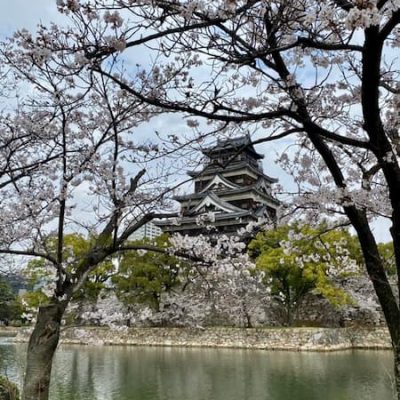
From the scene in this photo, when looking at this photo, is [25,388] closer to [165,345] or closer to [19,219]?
[19,219]

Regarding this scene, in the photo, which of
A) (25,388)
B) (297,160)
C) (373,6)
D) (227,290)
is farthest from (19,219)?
(373,6)

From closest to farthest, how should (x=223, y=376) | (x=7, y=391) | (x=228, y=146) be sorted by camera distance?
(x=228, y=146)
(x=7, y=391)
(x=223, y=376)

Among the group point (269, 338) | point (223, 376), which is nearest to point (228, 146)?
point (223, 376)

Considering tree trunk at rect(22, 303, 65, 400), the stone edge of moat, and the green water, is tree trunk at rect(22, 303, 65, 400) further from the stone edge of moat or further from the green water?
the stone edge of moat

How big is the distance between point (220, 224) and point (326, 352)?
840 cm

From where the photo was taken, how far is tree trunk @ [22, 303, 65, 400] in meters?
3.50

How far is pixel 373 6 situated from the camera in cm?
171

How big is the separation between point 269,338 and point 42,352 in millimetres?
14152

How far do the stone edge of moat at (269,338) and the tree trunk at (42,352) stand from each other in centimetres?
1144

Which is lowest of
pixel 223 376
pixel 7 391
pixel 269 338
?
pixel 223 376

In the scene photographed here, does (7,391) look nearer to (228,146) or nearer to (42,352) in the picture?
(42,352)

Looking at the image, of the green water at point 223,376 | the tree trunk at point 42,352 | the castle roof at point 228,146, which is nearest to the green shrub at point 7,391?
the tree trunk at point 42,352

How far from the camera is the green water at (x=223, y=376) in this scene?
25.8ft

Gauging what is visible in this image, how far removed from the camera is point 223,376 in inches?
389
